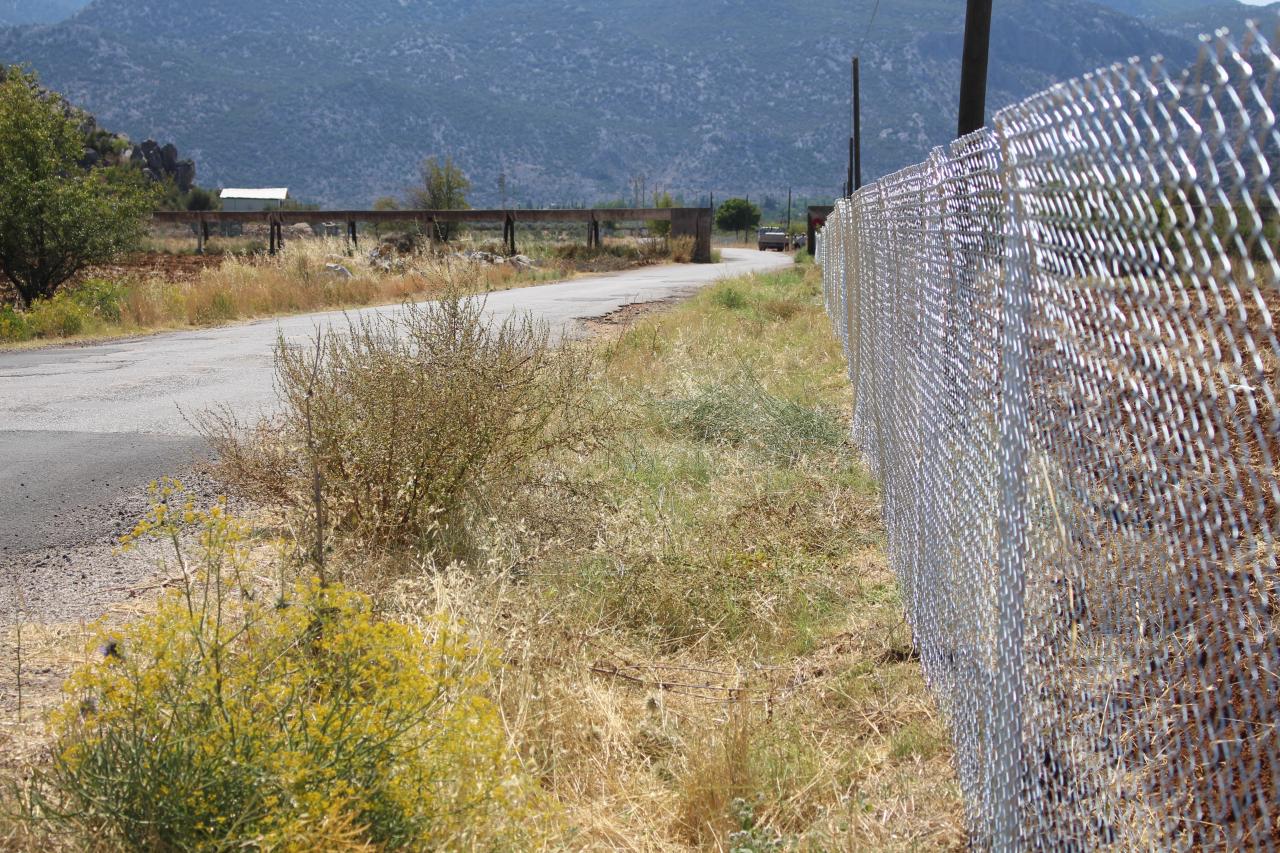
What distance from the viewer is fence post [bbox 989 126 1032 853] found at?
237cm

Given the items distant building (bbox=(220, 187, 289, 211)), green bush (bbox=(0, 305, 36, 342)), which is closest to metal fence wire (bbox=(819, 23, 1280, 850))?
green bush (bbox=(0, 305, 36, 342))

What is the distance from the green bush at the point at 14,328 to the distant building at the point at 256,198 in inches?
3225

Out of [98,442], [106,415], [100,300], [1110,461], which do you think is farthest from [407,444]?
[100,300]

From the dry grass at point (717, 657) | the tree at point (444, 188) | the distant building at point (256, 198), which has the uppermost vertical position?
the distant building at point (256, 198)

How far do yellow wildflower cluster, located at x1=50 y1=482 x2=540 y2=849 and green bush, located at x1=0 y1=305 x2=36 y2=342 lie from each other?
546 inches

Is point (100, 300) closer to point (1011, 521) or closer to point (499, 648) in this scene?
point (499, 648)

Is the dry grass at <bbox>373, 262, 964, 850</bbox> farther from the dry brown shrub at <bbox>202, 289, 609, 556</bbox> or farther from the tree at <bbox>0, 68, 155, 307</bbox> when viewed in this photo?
the tree at <bbox>0, 68, 155, 307</bbox>

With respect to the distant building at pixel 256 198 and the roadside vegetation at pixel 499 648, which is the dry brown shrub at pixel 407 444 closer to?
the roadside vegetation at pixel 499 648

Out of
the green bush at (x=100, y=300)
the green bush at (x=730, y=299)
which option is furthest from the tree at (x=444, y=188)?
the green bush at (x=100, y=300)

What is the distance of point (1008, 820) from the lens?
238 centimetres

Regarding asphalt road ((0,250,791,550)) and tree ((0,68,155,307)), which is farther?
tree ((0,68,155,307))

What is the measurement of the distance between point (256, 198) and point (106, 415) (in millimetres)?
101503

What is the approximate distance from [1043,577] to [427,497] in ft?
11.6

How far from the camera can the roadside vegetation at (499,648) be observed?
2.50 m
